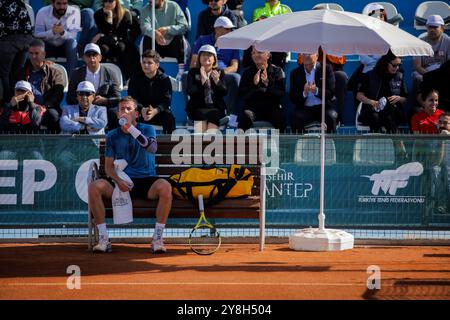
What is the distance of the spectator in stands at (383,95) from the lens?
14.7 m

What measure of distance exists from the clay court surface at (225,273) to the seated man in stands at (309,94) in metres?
2.90

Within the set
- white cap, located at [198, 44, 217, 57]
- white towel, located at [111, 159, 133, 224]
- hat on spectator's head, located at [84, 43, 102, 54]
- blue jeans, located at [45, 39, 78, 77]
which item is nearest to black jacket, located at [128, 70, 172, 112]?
white cap, located at [198, 44, 217, 57]

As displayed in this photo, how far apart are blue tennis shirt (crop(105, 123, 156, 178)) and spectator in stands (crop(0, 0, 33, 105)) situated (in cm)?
526

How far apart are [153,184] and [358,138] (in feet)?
8.89

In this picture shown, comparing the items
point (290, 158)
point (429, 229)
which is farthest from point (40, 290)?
point (429, 229)

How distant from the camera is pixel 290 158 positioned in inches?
475

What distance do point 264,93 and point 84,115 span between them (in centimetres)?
269

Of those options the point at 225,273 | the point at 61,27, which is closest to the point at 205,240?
the point at 225,273

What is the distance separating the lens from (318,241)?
11344 mm

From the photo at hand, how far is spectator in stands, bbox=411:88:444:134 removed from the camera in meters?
14.1

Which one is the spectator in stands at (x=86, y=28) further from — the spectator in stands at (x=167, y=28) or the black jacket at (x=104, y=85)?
the black jacket at (x=104, y=85)

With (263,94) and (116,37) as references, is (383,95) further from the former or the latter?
(116,37)

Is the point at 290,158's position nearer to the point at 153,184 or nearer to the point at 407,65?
the point at 153,184

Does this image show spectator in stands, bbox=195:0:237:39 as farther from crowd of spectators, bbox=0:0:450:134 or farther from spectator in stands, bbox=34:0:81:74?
spectator in stands, bbox=34:0:81:74
